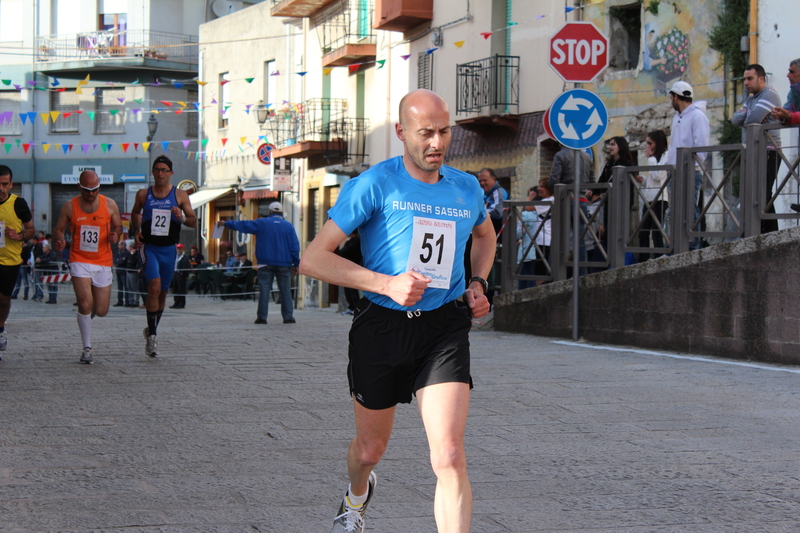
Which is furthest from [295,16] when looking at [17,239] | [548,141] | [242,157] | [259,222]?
[17,239]

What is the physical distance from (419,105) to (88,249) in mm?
6902

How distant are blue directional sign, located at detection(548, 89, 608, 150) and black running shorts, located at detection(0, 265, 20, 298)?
5912mm

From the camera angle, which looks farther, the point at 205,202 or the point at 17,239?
the point at 205,202

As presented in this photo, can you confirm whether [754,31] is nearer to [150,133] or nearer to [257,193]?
[257,193]

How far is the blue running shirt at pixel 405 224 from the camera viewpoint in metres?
4.10

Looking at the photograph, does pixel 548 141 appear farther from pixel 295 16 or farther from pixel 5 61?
pixel 5 61

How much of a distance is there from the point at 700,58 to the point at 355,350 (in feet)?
48.3

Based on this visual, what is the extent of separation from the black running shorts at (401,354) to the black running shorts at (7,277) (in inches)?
274

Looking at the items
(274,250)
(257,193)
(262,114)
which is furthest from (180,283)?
(274,250)

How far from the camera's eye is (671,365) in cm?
1012

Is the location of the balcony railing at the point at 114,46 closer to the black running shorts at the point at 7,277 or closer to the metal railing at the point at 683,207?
the metal railing at the point at 683,207

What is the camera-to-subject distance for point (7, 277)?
10156 mm

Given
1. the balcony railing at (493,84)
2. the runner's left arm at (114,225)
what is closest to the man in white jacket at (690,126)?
the runner's left arm at (114,225)

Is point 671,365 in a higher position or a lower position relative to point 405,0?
lower
